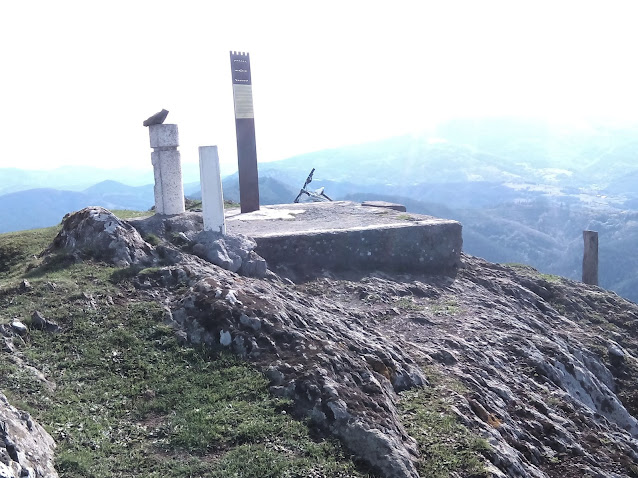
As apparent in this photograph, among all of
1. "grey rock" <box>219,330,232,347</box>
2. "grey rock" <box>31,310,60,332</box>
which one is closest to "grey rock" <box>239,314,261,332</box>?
"grey rock" <box>219,330,232,347</box>

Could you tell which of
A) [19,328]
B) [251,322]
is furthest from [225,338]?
[19,328]

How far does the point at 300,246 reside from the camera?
13.8 meters

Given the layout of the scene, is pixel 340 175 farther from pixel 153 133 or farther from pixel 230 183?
pixel 153 133

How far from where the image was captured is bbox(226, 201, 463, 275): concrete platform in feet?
45.0

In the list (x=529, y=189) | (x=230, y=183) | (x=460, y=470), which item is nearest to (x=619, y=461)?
(x=460, y=470)

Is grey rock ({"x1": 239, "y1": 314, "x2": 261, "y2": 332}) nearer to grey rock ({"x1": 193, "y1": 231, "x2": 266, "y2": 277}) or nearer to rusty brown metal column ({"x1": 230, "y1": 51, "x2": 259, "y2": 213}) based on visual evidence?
grey rock ({"x1": 193, "y1": 231, "x2": 266, "y2": 277})

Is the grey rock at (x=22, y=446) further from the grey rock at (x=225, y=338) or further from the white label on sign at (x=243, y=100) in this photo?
the white label on sign at (x=243, y=100)

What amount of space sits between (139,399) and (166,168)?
6.46 meters

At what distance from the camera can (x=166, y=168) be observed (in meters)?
12.6

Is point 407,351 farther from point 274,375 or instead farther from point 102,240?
point 102,240

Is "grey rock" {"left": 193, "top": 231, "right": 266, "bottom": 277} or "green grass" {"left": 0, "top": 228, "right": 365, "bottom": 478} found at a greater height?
"grey rock" {"left": 193, "top": 231, "right": 266, "bottom": 277}

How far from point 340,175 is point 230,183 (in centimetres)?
4759

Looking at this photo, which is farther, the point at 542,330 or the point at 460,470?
the point at 542,330

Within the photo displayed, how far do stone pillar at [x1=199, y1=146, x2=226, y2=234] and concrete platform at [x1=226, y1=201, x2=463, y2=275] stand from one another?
147cm
